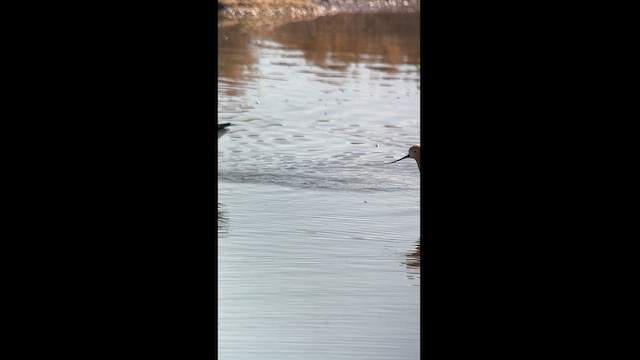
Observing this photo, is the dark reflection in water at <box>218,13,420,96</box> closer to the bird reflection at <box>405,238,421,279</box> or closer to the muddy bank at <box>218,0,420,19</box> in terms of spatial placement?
the muddy bank at <box>218,0,420,19</box>

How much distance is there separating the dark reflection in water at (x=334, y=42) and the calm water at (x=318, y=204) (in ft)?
0.08

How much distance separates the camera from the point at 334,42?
773cm

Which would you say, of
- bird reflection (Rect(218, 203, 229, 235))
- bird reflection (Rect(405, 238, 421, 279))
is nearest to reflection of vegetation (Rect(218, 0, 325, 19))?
bird reflection (Rect(218, 203, 229, 235))

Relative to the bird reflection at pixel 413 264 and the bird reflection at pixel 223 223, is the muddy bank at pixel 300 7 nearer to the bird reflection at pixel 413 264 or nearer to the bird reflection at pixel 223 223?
the bird reflection at pixel 223 223

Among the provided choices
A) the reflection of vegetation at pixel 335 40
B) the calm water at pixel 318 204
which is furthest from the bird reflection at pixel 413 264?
the reflection of vegetation at pixel 335 40

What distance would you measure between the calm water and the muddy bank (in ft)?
5.05

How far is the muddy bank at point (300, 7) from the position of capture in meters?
8.98

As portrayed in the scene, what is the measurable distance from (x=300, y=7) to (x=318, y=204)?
589 centimetres

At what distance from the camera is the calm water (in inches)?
97.8

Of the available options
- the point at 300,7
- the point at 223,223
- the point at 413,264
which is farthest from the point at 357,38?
the point at 413,264

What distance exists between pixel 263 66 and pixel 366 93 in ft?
3.19
